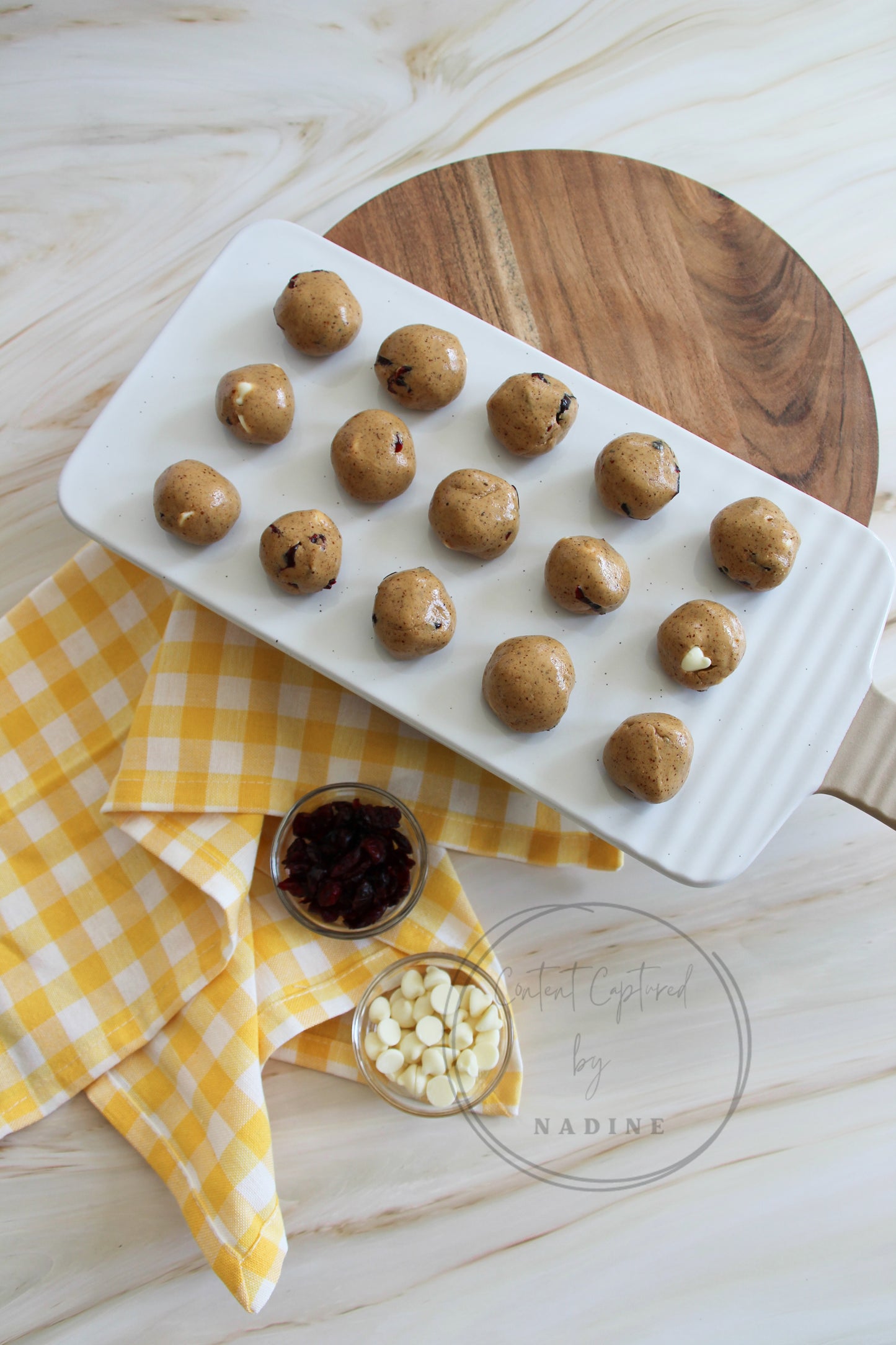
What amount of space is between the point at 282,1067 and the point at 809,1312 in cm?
81

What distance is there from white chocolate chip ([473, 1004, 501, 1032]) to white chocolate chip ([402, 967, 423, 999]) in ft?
0.29

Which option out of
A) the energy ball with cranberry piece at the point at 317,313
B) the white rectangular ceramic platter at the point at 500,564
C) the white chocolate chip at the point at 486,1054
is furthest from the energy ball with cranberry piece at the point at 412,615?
the white chocolate chip at the point at 486,1054

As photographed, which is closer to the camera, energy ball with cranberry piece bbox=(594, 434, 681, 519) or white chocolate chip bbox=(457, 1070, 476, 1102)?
energy ball with cranberry piece bbox=(594, 434, 681, 519)

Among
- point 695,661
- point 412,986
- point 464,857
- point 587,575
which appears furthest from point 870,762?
point 412,986

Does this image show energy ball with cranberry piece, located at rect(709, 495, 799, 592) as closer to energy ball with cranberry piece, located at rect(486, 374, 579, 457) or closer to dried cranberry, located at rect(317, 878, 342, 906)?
energy ball with cranberry piece, located at rect(486, 374, 579, 457)

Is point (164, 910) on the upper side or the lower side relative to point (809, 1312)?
upper

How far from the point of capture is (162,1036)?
1.21 meters

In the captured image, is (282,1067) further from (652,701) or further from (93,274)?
(93,274)

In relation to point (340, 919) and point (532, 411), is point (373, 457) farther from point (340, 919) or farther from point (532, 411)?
point (340, 919)

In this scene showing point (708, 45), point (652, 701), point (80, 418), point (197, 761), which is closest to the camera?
point (652, 701)

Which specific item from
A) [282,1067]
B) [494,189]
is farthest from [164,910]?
[494,189]

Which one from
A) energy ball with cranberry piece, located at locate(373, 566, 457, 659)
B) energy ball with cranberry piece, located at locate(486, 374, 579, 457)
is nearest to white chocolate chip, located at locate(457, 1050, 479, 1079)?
energy ball with cranberry piece, located at locate(373, 566, 457, 659)

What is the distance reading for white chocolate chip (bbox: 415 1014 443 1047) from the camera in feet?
3.87

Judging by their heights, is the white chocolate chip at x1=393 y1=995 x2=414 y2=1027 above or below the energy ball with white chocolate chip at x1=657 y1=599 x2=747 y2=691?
below
